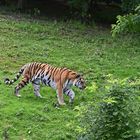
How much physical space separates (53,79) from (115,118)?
5290 mm

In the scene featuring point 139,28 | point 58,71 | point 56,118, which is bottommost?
point 56,118

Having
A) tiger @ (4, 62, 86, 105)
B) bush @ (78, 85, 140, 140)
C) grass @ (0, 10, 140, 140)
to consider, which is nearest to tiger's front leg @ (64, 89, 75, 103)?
tiger @ (4, 62, 86, 105)

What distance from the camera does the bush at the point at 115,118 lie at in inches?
248

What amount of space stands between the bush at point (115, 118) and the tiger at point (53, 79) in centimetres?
486

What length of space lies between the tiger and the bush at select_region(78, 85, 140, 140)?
→ 191 inches

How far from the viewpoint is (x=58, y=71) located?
11539 millimetres

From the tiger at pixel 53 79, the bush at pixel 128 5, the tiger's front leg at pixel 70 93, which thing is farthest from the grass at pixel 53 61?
the bush at pixel 128 5

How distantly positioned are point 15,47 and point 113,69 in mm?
3822

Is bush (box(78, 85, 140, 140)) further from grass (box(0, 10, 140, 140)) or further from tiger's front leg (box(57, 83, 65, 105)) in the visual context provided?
tiger's front leg (box(57, 83, 65, 105))

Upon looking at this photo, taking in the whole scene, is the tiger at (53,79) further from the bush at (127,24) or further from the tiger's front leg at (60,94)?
the bush at (127,24)

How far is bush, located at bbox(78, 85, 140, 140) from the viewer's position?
20.7ft

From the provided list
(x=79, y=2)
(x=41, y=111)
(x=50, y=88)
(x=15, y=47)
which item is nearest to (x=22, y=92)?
(x=50, y=88)

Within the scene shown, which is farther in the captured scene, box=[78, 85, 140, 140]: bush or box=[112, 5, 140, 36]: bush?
box=[112, 5, 140, 36]: bush

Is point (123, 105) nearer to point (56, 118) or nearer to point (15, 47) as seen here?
point (56, 118)
